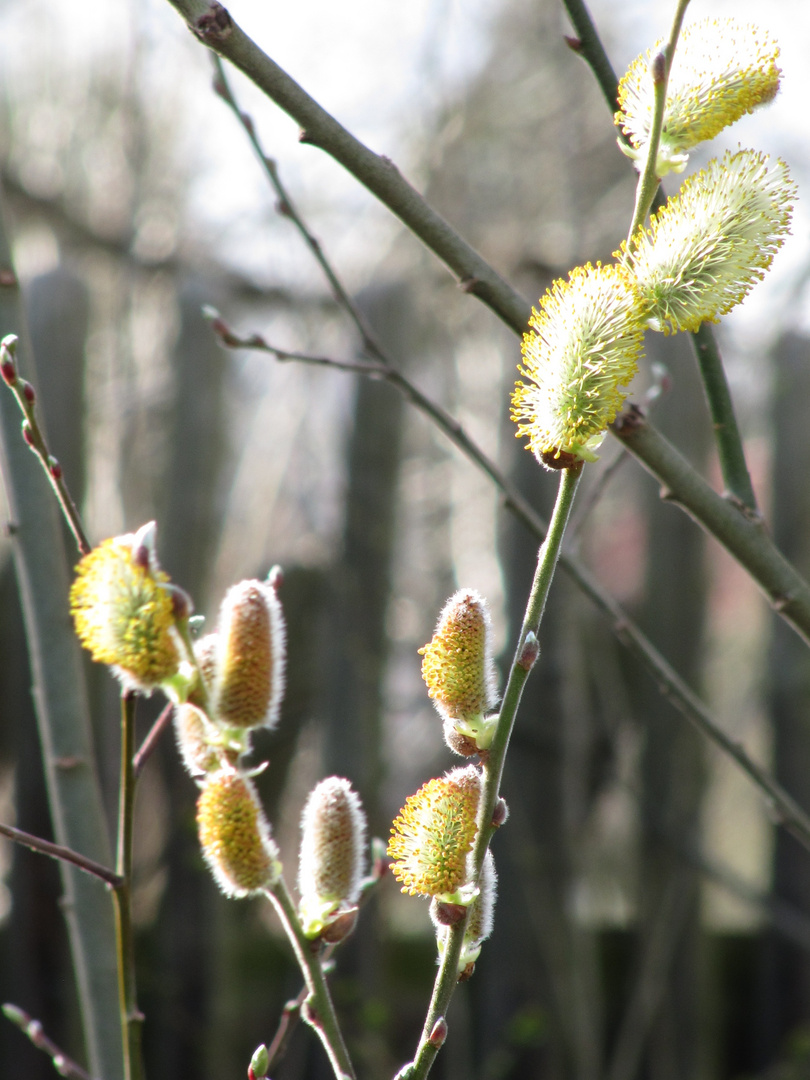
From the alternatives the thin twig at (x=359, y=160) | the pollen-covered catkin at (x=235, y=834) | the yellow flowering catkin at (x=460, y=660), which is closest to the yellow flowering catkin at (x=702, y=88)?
the thin twig at (x=359, y=160)

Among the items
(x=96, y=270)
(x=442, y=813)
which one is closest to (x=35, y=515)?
(x=442, y=813)

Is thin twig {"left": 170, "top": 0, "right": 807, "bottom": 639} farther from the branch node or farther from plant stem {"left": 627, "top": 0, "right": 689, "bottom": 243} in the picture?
plant stem {"left": 627, "top": 0, "right": 689, "bottom": 243}

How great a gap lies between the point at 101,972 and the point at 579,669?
1.29 meters

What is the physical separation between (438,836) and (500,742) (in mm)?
47

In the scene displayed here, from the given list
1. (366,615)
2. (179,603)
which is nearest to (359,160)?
(179,603)

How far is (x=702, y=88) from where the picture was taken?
17.8 inches

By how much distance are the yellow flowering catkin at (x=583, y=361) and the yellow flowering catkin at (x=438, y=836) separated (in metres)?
0.14

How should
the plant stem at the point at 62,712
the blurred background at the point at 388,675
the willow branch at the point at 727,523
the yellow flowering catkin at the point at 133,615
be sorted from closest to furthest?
the yellow flowering catkin at the point at 133,615
the willow branch at the point at 727,523
the plant stem at the point at 62,712
the blurred background at the point at 388,675

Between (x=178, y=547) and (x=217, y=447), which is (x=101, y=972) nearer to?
(x=178, y=547)

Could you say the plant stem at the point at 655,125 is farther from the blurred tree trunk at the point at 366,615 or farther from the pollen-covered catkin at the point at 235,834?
the blurred tree trunk at the point at 366,615

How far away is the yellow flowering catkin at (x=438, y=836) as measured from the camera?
0.40 meters

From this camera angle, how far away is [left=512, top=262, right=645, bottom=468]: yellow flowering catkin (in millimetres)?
388

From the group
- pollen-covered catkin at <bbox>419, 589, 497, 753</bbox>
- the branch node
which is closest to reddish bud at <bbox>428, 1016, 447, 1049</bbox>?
pollen-covered catkin at <bbox>419, 589, 497, 753</bbox>

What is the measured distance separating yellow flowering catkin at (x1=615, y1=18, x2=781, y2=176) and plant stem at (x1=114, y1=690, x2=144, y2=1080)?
36cm
